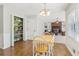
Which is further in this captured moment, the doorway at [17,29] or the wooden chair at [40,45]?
the doorway at [17,29]

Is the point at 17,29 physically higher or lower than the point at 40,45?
higher

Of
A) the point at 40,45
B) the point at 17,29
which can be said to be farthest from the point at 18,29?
the point at 40,45

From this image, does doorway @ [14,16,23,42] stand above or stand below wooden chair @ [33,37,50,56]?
above

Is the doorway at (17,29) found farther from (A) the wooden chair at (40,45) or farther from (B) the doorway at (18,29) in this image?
(A) the wooden chair at (40,45)

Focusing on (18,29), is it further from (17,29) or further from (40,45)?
(40,45)

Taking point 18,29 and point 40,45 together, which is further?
point 18,29

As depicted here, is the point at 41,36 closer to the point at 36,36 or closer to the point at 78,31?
the point at 36,36

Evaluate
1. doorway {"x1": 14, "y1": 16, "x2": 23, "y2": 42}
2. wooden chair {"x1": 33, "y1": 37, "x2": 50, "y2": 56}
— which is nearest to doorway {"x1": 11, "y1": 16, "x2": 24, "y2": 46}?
doorway {"x1": 14, "y1": 16, "x2": 23, "y2": 42}

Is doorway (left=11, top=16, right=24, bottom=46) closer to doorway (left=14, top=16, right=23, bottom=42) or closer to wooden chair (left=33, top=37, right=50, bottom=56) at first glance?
doorway (left=14, top=16, right=23, bottom=42)

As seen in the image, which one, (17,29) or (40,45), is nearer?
(40,45)

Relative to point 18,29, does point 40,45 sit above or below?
below

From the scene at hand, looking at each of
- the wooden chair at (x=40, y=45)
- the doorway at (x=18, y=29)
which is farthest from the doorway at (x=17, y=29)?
the wooden chair at (x=40, y=45)

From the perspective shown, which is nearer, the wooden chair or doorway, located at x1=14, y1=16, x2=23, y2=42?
the wooden chair

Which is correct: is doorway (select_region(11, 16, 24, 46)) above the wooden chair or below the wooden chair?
above
